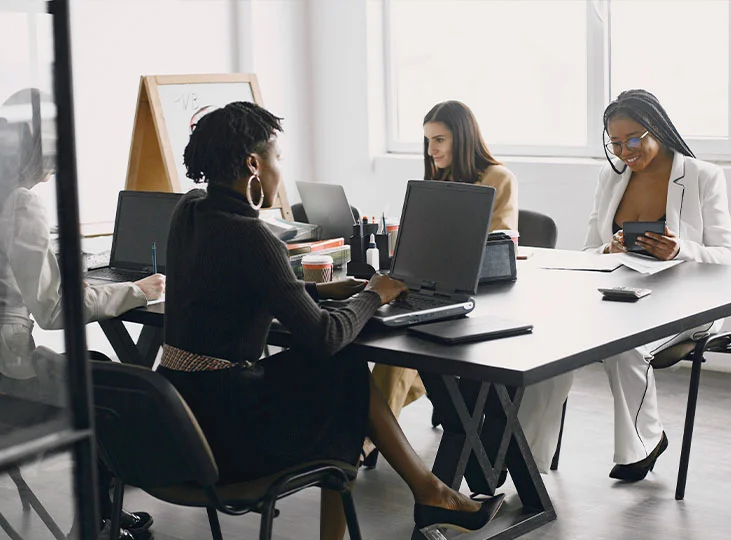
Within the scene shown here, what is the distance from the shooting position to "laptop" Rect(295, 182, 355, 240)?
12.9ft

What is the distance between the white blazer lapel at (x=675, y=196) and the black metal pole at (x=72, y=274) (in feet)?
8.73

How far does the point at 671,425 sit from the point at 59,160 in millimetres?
3120

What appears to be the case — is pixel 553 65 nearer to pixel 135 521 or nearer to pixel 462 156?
pixel 462 156

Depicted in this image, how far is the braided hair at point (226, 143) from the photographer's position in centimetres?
269

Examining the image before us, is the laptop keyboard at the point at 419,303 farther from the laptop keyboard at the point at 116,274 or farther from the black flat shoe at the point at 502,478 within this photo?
the laptop keyboard at the point at 116,274

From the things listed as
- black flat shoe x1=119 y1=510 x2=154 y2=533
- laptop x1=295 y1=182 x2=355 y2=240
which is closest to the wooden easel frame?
laptop x1=295 y1=182 x2=355 y2=240

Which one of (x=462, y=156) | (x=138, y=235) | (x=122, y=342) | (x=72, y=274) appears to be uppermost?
(x=462, y=156)

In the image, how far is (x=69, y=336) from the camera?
66.7 inches

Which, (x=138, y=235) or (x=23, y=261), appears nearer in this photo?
(x=23, y=261)

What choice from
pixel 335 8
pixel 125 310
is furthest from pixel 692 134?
pixel 125 310

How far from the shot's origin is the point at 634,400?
3.60 meters

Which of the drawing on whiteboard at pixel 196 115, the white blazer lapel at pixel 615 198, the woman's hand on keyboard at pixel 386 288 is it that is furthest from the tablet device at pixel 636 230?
the drawing on whiteboard at pixel 196 115

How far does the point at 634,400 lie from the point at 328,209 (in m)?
1.28

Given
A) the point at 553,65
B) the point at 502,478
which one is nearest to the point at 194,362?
the point at 502,478
